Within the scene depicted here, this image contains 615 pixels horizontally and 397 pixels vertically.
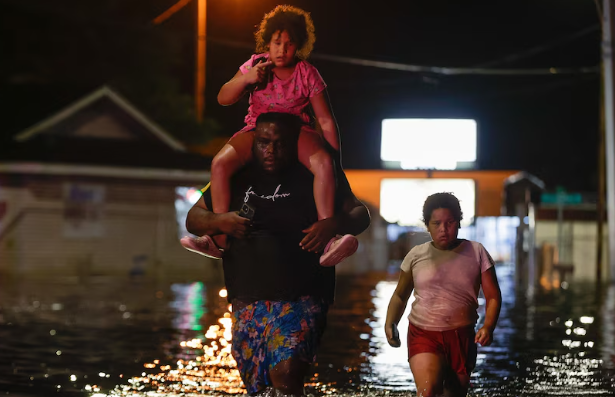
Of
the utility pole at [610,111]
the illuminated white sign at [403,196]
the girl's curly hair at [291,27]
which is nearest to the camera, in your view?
the girl's curly hair at [291,27]

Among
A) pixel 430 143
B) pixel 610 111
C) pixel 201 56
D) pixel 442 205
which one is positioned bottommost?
pixel 442 205

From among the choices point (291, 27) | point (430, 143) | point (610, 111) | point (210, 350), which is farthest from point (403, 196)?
point (291, 27)

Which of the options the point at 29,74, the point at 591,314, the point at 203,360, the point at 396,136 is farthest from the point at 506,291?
the point at 396,136

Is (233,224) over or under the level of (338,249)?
over

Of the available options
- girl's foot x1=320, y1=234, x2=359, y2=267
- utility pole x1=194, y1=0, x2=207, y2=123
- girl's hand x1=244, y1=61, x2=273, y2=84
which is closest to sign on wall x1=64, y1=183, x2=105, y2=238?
utility pole x1=194, y1=0, x2=207, y2=123

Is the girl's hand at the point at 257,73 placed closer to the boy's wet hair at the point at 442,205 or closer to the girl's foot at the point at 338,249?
the girl's foot at the point at 338,249

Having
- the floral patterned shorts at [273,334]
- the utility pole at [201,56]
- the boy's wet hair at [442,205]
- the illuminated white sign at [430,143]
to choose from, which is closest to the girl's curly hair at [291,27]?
the boy's wet hair at [442,205]

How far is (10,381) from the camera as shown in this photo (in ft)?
Result: 31.3

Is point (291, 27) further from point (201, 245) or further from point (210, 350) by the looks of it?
point (210, 350)

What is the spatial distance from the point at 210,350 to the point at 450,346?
19.9ft

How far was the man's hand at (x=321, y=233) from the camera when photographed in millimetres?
5918

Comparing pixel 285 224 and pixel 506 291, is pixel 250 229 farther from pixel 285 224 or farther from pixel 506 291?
pixel 506 291

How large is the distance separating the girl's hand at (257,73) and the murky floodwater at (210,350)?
11.5 feet

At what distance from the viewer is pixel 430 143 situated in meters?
54.6
